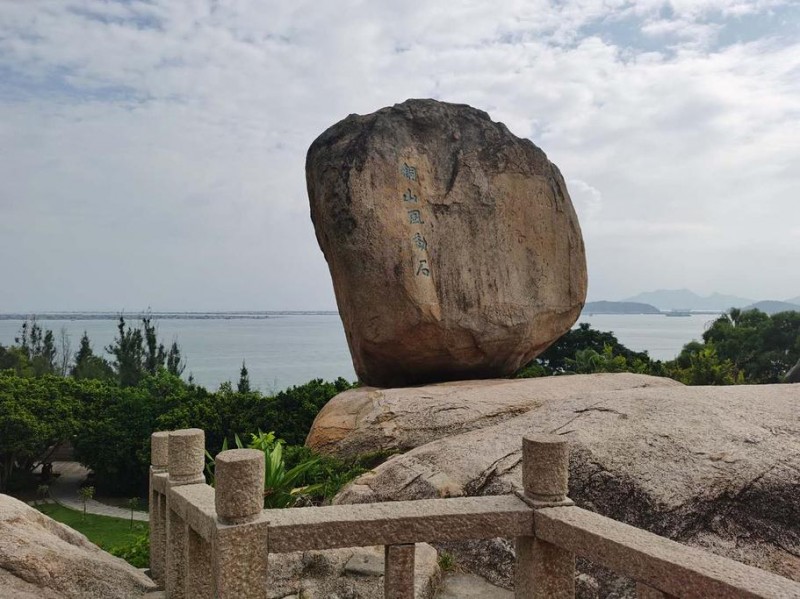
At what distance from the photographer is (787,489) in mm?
4477

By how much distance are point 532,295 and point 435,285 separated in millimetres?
1658

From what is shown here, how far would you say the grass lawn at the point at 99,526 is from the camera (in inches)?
545

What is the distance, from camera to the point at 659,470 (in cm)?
476

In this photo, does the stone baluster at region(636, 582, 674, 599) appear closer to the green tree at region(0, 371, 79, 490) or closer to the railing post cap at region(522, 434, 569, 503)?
the railing post cap at region(522, 434, 569, 503)

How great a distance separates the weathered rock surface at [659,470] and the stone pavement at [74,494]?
1325 cm

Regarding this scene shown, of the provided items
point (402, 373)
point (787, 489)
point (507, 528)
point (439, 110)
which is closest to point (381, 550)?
point (507, 528)

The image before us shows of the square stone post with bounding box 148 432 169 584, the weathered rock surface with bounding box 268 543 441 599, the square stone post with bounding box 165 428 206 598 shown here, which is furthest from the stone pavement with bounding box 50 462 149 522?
the weathered rock surface with bounding box 268 543 441 599

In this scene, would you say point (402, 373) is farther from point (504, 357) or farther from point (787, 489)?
point (787, 489)

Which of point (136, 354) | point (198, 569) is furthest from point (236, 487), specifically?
point (136, 354)

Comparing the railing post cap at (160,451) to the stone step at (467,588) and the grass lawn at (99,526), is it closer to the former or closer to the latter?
the stone step at (467,588)

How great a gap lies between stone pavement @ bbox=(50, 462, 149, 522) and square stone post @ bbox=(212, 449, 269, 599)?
14.8 metres

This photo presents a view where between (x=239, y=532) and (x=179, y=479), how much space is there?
1.16m

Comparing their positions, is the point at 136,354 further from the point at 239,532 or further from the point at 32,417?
the point at 239,532

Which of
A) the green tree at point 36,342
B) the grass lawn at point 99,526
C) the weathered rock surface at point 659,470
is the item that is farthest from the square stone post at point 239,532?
the green tree at point 36,342
